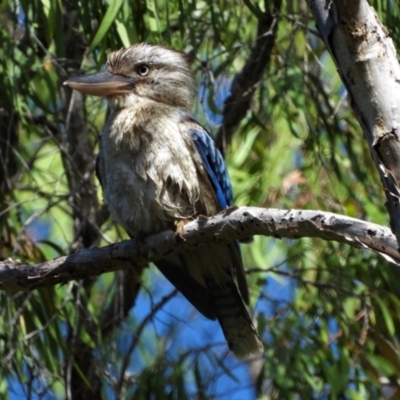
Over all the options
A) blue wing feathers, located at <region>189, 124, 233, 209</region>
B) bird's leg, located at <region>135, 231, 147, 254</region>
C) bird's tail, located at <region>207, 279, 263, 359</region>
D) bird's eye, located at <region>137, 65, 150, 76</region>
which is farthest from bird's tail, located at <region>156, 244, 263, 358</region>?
bird's eye, located at <region>137, 65, 150, 76</region>

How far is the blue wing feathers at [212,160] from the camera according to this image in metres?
3.64

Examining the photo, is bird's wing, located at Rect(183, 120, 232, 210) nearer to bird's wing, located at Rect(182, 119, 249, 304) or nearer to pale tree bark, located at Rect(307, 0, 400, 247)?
bird's wing, located at Rect(182, 119, 249, 304)

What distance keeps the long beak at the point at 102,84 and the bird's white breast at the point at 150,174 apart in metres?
0.20

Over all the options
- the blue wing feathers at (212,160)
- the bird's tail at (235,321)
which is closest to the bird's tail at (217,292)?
the bird's tail at (235,321)

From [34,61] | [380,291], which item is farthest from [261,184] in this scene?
[34,61]

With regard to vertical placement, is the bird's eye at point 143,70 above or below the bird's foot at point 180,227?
above

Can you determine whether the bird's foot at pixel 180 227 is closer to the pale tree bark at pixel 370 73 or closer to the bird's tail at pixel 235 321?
the bird's tail at pixel 235 321

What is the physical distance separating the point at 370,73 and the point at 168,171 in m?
1.15

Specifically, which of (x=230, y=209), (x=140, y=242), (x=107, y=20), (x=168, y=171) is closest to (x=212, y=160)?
(x=168, y=171)

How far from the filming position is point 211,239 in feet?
10.2

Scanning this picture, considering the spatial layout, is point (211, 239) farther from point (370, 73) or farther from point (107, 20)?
point (107, 20)

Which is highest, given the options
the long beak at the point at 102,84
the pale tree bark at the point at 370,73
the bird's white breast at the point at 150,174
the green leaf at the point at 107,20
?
the green leaf at the point at 107,20

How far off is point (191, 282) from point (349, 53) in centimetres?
153

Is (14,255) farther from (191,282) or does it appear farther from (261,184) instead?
(261,184)
